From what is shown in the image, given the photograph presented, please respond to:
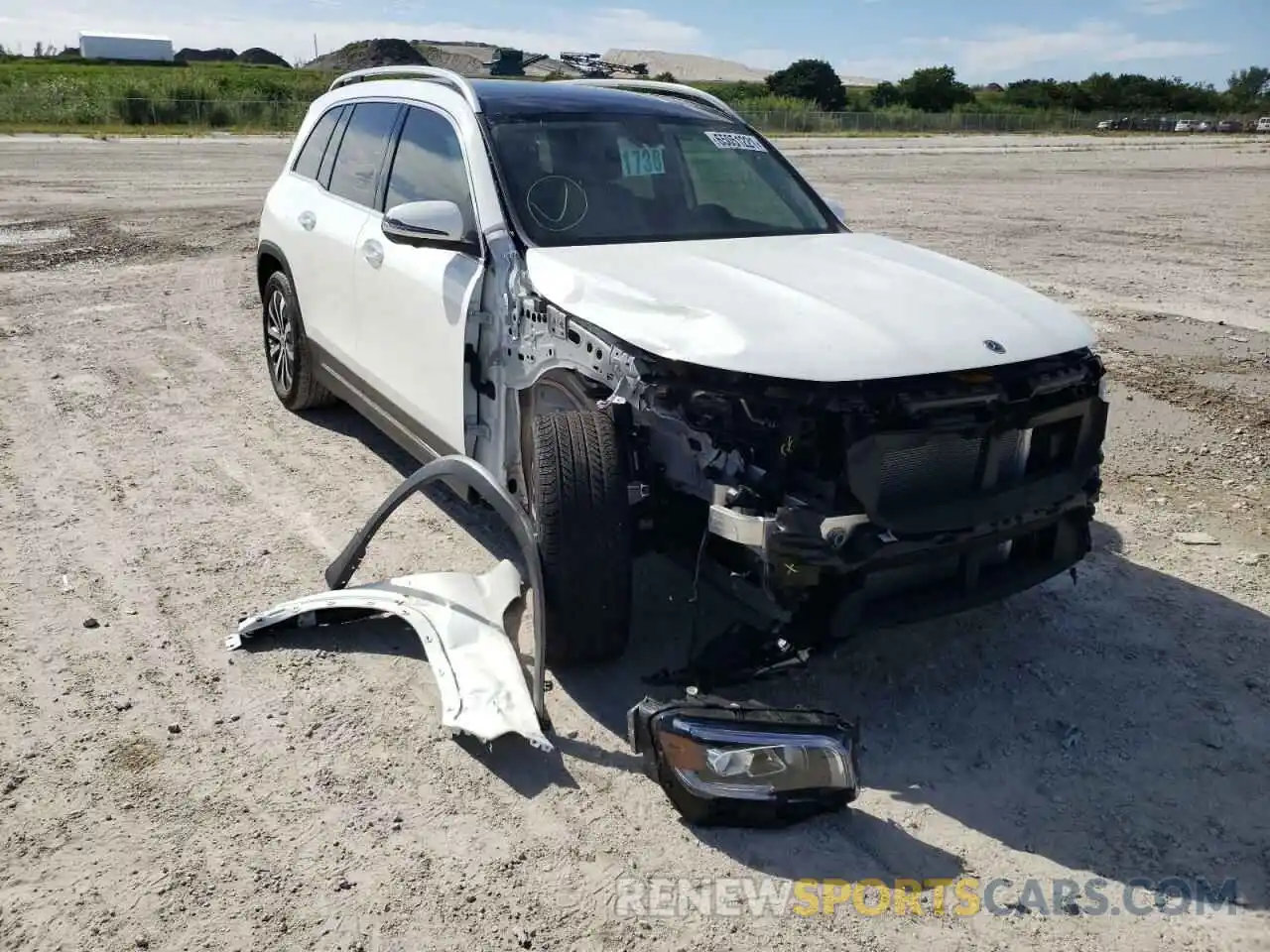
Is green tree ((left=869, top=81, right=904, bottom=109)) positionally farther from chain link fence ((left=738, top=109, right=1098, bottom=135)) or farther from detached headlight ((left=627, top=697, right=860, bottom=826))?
detached headlight ((left=627, top=697, right=860, bottom=826))

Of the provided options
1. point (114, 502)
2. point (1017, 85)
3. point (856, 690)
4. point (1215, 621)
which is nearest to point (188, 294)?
point (114, 502)

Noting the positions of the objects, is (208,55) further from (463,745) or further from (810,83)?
(463,745)

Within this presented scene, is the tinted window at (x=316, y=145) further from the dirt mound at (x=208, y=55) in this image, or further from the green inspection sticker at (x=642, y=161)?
the dirt mound at (x=208, y=55)

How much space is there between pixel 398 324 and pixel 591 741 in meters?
2.17

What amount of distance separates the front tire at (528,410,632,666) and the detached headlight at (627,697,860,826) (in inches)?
22.9

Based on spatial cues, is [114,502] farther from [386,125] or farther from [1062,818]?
[1062,818]

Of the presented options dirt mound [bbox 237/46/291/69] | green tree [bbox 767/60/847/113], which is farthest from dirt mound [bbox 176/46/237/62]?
green tree [bbox 767/60/847/113]

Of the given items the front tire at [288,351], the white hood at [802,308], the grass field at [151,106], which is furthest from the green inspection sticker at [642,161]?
the grass field at [151,106]

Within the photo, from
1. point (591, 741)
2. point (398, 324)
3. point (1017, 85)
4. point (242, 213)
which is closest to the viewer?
point (591, 741)

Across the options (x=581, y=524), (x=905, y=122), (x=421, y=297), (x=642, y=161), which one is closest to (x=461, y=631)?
(x=581, y=524)

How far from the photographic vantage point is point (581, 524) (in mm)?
3498

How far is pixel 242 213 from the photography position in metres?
15.8

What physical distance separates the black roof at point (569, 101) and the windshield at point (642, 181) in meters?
0.06

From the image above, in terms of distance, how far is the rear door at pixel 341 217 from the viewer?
5289mm
